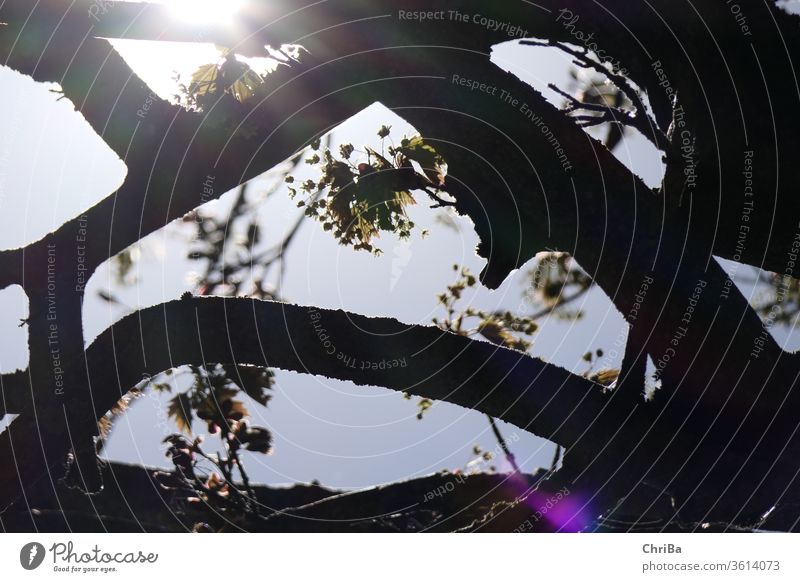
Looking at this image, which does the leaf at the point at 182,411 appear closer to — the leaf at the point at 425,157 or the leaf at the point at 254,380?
the leaf at the point at 254,380

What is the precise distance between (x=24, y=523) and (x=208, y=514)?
53 centimetres

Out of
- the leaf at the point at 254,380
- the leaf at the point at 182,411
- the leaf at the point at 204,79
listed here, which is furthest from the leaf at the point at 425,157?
the leaf at the point at 182,411

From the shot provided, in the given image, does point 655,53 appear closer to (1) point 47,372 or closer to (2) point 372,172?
(2) point 372,172

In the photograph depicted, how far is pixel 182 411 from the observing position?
245cm

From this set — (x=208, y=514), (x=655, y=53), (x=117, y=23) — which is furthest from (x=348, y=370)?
(x=655, y=53)

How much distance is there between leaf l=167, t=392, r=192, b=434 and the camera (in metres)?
2.42

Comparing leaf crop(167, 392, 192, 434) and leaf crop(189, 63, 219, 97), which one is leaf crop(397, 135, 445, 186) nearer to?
leaf crop(189, 63, 219, 97)
